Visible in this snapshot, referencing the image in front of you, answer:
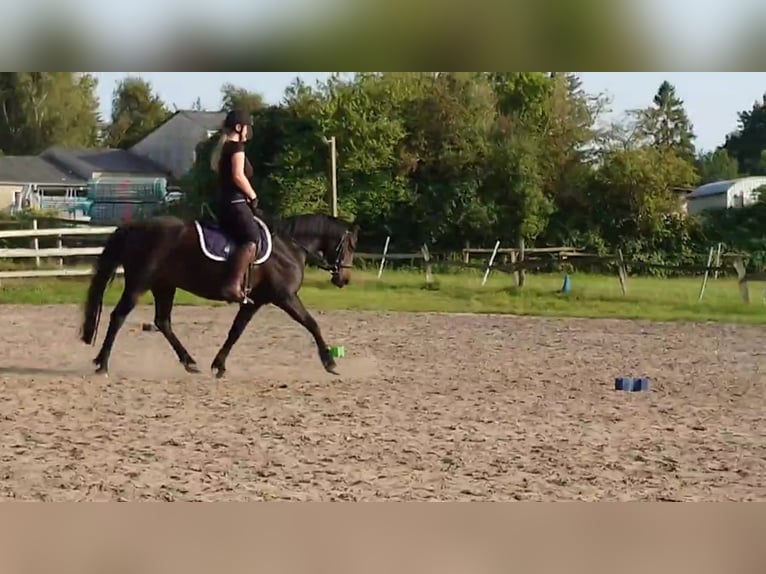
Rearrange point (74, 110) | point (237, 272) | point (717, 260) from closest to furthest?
point (74, 110) → point (237, 272) → point (717, 260)

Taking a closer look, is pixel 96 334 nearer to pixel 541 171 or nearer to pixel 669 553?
pixel 541 171

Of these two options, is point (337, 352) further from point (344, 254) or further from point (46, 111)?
point (46, 111)

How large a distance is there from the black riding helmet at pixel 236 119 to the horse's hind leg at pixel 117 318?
1.36 m

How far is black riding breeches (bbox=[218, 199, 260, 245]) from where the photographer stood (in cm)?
654

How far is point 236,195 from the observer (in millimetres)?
6484

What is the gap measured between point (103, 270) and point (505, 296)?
2.73 m

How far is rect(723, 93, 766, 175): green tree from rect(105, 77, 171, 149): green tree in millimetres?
3368

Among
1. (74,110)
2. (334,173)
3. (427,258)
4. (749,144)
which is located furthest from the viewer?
(427,258)

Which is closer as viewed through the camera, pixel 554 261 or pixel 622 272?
pixel 554 261

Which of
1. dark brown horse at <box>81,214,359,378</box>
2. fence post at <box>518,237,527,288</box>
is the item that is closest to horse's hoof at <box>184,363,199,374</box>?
dark brown horse at <box>81,214,359,378</box>

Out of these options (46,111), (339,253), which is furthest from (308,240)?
(46,111)

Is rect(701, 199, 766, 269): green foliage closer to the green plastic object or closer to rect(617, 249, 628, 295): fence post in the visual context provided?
rect(617, 249, 628, 295): fence post

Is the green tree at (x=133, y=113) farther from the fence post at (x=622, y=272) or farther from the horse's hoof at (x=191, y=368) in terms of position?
the fence post at (x=622, y=272)

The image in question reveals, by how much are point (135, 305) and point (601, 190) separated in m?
3.15
